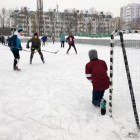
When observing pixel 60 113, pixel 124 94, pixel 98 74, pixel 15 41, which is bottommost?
pixel 60 113

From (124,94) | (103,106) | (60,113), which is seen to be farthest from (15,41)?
(103,106)

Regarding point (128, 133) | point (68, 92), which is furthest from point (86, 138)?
point (68, 92)

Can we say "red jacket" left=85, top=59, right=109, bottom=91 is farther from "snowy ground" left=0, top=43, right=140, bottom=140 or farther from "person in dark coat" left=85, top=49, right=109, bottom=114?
"snowy ground" left=0, top=43, right=140, bottom=140

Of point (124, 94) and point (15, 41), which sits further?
point (15, 41)

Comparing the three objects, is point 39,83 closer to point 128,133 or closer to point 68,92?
point 68,92

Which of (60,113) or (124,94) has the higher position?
(124,94)

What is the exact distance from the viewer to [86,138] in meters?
2.89

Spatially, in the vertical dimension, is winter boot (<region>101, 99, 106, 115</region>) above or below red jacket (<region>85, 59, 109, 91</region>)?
below

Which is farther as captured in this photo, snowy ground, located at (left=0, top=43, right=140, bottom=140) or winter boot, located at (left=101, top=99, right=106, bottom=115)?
winter boot, located at (left=101, top=99, right=106, bottom=115)

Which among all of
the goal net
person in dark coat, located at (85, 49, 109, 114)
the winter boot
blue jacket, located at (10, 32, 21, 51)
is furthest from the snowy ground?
blue jacket, located at (10, 32, 21, 51)

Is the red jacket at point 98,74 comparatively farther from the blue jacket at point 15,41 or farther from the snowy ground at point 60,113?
the blue jacket at point 15,41

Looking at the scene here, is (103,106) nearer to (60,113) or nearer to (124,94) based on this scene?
(60,113)

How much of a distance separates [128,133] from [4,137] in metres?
2.01

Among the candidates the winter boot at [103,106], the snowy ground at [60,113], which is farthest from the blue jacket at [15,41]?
the winter boot at [103,106]
